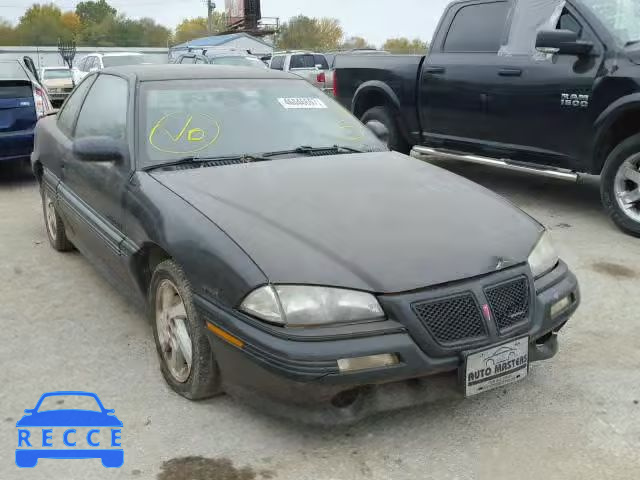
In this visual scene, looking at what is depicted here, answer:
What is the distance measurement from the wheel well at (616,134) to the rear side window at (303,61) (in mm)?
16191

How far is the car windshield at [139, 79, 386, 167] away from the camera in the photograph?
3.64m

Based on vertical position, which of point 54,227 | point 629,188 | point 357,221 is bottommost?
point 54,227

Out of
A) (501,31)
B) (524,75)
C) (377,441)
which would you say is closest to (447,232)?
(377,441)

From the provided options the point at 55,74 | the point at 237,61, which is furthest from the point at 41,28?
the point at 237,61

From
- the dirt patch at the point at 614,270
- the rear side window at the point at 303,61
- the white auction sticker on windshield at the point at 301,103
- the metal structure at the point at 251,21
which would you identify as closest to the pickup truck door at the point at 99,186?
the white auction sticker on windshield at the point at 301,103

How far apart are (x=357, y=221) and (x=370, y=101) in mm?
5609

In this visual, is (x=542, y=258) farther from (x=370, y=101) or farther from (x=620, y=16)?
(x=370, y=101)

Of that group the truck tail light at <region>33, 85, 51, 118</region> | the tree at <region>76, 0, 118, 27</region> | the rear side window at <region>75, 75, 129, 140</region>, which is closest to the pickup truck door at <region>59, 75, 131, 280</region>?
the rear side window at <region>75, 75, 129, 140</region>

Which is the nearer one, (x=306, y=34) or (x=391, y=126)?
(x=391, y=126)

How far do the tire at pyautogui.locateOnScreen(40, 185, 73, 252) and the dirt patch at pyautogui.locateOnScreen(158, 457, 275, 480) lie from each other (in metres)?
2.96

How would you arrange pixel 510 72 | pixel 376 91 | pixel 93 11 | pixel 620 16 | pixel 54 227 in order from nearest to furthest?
pixel 54 227 < pixel 620 16 < pixel 510 72 < pixel 376 91 < pixel 93 11

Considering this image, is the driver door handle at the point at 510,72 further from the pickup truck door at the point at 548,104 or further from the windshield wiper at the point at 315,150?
the windshield wiper at the point at 315,150

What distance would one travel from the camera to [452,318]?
2.55 meters

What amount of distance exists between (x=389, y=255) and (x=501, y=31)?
191 inches
